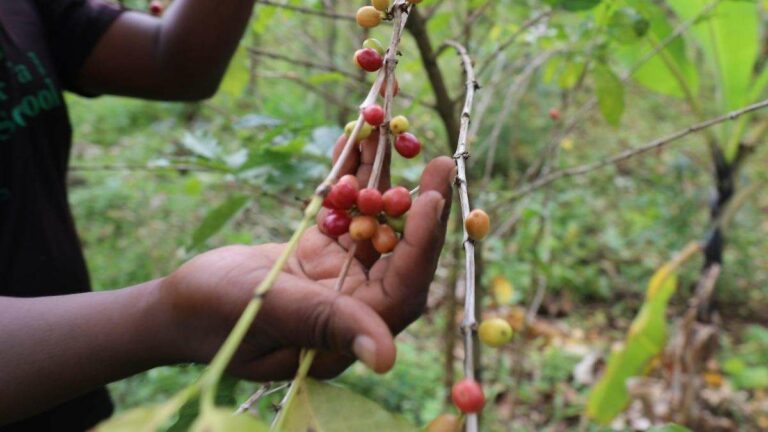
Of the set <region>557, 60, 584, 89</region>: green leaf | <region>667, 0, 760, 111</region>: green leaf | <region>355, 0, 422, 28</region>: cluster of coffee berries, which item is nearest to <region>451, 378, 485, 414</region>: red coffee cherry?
<region>355, 0, 422, 28</region>: cluster of coffee berries

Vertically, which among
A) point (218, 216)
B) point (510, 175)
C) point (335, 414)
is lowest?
point (510, 175)

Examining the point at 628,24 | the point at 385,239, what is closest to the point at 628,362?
the point at 628,24

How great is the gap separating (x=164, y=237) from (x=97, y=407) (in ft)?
6.85

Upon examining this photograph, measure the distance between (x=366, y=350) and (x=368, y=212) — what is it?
15cm

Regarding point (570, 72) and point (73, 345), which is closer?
point (73, 345)

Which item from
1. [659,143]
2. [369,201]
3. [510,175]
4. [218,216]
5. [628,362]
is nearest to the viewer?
[369,201]

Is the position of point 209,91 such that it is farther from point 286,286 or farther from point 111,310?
point 286,286

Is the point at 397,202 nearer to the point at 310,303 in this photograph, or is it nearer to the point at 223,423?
the point at 310,303

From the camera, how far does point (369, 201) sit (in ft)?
1.82

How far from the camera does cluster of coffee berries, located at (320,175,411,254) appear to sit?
1.82 ft

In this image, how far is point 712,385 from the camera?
7.65 feet

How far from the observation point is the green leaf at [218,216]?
120 centimetres

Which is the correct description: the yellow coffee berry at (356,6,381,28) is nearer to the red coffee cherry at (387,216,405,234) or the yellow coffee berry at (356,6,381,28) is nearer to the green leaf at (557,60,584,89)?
the red coffee cherry at (387,216,405,234)

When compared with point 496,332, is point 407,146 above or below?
above
